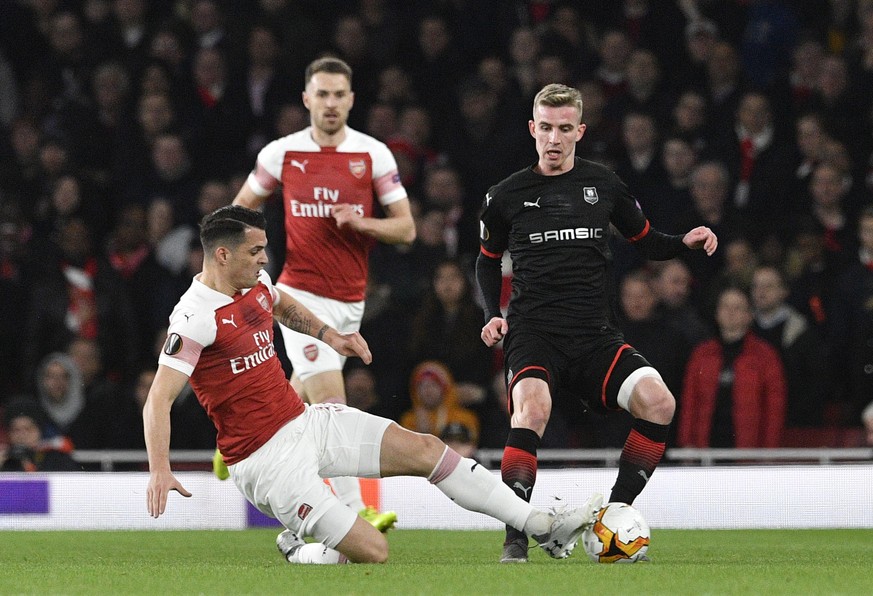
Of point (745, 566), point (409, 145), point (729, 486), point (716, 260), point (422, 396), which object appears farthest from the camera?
point (409, 145)

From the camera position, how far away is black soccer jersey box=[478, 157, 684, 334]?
713cm

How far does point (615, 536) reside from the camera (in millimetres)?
6520

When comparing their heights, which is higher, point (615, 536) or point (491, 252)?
point (491, 252)

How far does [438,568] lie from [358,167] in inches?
107

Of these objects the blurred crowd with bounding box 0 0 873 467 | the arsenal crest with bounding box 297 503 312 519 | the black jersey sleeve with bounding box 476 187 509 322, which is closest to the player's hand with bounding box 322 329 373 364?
the arsenal crest with bounding box 297 503 312 519

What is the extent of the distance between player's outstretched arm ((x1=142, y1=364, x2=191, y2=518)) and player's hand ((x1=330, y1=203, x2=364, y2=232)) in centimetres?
179

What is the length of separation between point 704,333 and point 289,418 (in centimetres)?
487

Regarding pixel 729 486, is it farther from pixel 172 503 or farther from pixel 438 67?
pixel 438 67

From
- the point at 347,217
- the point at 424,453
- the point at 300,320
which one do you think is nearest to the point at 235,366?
the point at 300,320

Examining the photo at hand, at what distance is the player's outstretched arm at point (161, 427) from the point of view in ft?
20.0

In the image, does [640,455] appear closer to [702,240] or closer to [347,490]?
[702,240]

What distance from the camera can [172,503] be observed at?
1009 cm

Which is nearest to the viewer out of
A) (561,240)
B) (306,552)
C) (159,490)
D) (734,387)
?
(159,490)

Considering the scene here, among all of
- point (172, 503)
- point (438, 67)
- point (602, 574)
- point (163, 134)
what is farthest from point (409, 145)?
point (602, 574)
